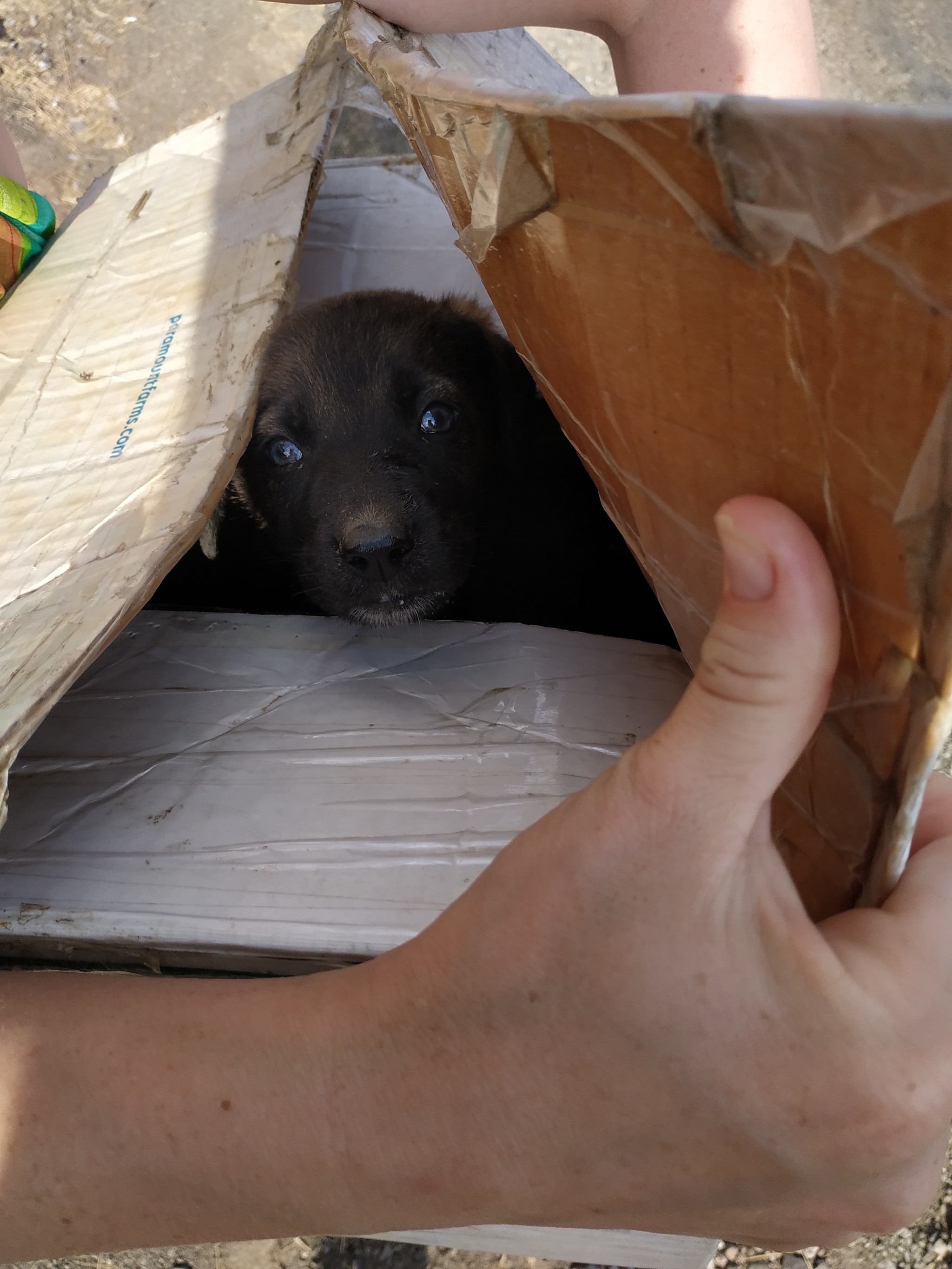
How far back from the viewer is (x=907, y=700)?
584 mm

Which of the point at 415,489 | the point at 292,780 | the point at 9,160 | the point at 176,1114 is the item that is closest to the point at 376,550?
the point at 415,489

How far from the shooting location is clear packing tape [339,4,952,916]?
0.45m

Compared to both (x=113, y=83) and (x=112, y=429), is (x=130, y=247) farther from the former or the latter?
(x=113, y=83)

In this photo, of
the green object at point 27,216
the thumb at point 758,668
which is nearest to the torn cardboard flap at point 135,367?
the green object at point 27,216

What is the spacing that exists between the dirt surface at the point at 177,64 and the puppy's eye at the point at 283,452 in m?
1.47

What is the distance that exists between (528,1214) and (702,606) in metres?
0.50

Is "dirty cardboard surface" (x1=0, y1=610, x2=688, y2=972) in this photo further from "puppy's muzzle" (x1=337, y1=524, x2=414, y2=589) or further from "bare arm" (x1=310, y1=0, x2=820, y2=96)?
"bare arm" (x1=310, y1=0, x2=820, y2=96)

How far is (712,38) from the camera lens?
128cm

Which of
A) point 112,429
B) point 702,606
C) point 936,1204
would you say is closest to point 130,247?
point 112,429

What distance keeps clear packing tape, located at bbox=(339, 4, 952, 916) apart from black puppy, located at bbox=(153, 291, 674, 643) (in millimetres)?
694

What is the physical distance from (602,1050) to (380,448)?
1.16 metres

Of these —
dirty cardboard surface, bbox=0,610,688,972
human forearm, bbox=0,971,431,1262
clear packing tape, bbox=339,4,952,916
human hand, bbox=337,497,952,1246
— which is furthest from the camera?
dirty cardboard surface, bbox=0,610,688,972

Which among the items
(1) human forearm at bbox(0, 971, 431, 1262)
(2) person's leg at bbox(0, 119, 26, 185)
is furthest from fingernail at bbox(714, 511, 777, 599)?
(2) person's leg at bbox(0, 119, 26, 185)

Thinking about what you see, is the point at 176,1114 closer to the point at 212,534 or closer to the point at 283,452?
the point at 212,534
